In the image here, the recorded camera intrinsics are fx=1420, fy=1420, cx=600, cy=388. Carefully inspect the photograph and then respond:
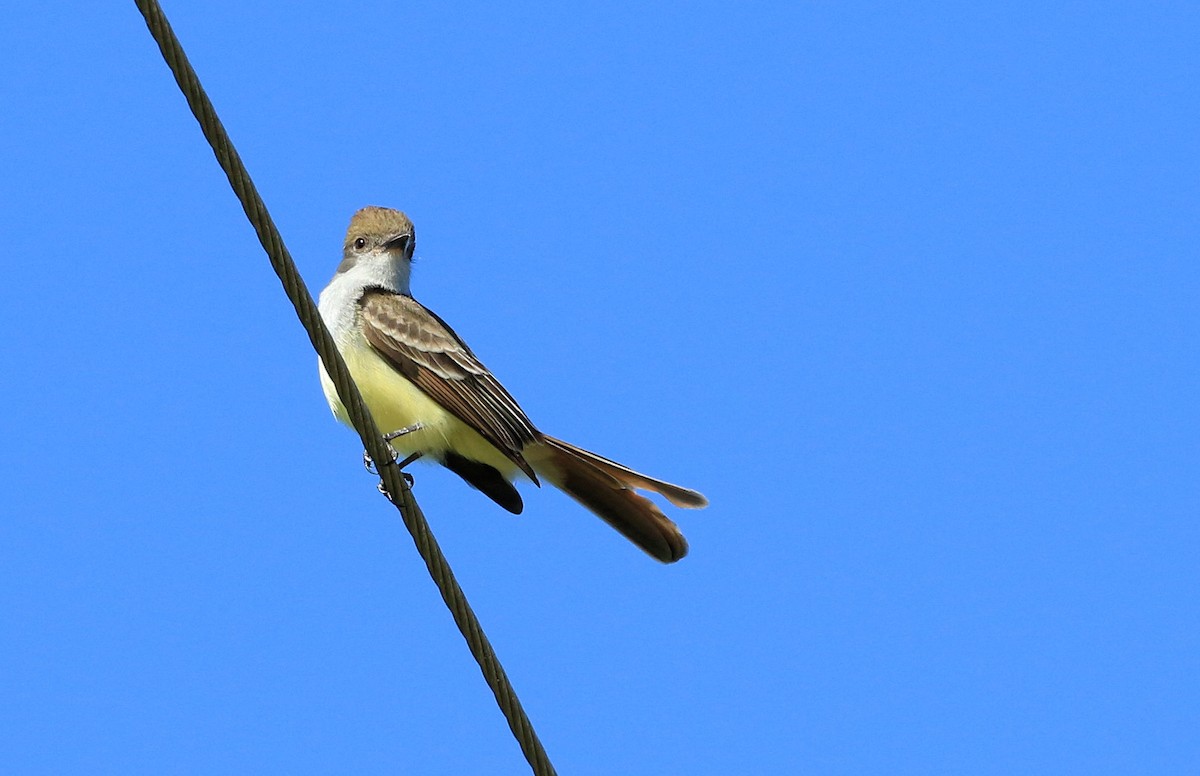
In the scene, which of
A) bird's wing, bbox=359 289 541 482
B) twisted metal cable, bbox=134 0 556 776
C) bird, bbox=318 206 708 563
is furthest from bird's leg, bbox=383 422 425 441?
twisted metal cable, bbox=134 0 556 776

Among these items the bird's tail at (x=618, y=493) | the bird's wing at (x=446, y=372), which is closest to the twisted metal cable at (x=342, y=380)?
the bird's wing at (x=446, y=372)

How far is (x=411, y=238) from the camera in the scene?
851cm

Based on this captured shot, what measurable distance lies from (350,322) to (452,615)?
330 centimetres

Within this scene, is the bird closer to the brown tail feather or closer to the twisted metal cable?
the brown tail feather

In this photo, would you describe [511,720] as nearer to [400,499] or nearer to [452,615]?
[452,615]

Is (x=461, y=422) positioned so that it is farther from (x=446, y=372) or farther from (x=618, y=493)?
(x=618, y=493)

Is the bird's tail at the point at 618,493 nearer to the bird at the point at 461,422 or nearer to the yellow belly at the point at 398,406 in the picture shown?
the bird at the point at 461,422

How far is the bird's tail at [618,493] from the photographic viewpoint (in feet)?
23.9

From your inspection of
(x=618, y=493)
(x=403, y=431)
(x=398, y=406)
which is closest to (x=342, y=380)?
(x=403, y=431)

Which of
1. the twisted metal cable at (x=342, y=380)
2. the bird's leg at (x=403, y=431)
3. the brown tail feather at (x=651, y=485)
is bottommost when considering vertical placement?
the twisted metal cable at (x=342, y=380)

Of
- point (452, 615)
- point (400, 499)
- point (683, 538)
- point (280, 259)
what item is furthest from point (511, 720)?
point (683, 538)

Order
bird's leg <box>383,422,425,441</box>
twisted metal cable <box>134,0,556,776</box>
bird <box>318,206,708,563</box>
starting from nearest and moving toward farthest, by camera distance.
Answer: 1. twisted metal cable <box>134,0,556,776</box>
2. bird's leg <box>383,422,425,441</box>
3. bird <box>318,206,708,563</box>

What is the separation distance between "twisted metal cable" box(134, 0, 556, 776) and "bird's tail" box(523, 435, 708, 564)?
102 inches

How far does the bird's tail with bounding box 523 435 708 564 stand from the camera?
7.27 meters
